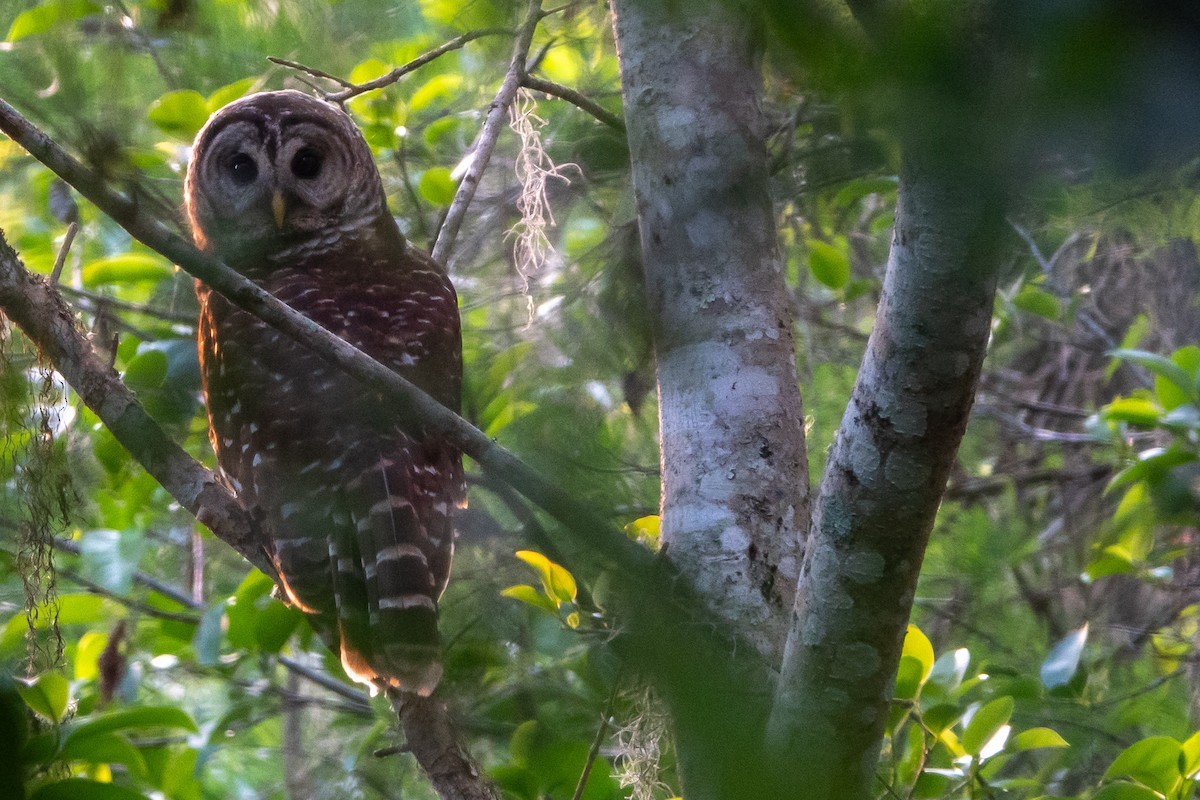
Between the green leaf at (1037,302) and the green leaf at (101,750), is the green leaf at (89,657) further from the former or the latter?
the green leaf at (1037,302)

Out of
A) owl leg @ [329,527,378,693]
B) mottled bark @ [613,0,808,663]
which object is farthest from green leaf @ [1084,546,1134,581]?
owl leg @ [329,527,378,693]

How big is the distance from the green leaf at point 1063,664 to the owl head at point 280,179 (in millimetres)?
1976

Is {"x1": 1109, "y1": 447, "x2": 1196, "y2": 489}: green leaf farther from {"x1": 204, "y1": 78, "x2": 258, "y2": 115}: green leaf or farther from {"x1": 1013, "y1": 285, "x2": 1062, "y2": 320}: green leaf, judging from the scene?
{"x1": 204, "y1": 78, "x2": 258, "y2": 115}: green leaf

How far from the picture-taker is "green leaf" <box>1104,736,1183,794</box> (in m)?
1.71

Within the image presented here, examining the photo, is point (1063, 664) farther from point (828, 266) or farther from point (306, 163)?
point (306, 163)

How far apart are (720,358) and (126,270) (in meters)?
1.82

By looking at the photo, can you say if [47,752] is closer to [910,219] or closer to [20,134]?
[20,134]

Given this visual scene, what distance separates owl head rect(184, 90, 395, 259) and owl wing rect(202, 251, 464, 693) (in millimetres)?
479

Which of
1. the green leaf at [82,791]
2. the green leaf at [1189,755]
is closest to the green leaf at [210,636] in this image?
the green leaf at [82,791]

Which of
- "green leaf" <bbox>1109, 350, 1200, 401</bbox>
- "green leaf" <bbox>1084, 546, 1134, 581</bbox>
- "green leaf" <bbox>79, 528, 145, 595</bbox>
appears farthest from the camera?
"green leaf" <bbox>1084, 546, 1134, 581</bbox>

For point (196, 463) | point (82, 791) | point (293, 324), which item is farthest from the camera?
point (196, 463)

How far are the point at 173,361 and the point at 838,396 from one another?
1.99 meters

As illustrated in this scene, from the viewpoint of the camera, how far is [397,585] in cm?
202

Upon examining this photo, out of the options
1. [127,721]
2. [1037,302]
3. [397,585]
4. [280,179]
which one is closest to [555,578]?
[397,585]
